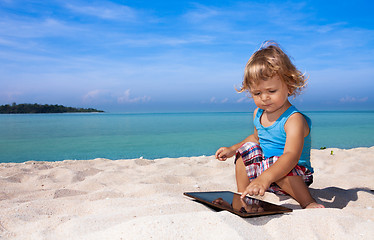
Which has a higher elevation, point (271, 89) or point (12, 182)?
point (271, 89)

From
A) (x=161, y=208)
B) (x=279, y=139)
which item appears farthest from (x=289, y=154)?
(x=161, y=208)

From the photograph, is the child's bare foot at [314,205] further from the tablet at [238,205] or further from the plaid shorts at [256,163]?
the tablet at [238,205]

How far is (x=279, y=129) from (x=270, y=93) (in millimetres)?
318

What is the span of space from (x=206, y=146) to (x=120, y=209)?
730cm

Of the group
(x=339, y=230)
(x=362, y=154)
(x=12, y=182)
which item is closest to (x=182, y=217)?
(x=339, y=230)

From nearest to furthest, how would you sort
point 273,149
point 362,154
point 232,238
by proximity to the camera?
point 232,238
point 273,149
point 362,154

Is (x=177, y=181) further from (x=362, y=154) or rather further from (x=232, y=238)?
(x=362, y=154)

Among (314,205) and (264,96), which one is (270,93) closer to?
(264,96)

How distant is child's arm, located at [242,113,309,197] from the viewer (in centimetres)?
203

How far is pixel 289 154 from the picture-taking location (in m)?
2.18

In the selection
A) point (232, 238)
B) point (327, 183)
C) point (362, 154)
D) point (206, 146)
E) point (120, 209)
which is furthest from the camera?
point (206, 146)

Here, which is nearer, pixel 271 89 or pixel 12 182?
pixel 271 89

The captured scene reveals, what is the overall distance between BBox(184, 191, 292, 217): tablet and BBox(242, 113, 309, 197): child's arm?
0.13m

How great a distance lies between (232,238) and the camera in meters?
1.47
